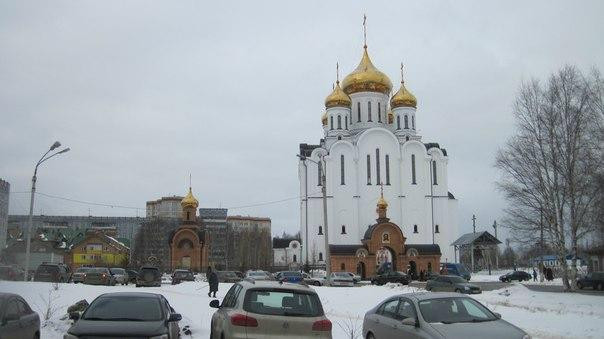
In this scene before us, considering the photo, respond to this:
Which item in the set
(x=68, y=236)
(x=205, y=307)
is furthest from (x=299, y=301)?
(x=68, y=236)

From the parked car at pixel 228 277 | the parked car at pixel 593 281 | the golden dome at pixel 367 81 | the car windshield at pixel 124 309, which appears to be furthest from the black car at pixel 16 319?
the golden dome at pixel 367 81

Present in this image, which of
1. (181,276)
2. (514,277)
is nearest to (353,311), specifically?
(181,276)

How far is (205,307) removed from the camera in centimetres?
2008

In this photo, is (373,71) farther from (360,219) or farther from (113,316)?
(113,316)

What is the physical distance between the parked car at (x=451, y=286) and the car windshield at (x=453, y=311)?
22307 mm

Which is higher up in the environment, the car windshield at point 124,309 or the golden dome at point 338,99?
the golden dome at point 338,99

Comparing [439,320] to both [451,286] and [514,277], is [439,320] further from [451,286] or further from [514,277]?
[514,277]

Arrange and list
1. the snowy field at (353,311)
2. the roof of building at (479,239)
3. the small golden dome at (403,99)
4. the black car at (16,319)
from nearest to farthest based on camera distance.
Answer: the black car at (16,319) → the snowy field at (353,311) → the roof of building at (479,239) → the small golden dome at (403,99)

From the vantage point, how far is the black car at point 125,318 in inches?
356

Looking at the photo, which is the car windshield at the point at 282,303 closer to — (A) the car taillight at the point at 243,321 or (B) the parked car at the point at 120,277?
(A) the car taillight at the point at 243,321

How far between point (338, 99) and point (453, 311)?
2498 inches

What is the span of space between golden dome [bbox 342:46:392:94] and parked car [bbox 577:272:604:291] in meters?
39.3

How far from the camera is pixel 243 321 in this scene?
9.23m

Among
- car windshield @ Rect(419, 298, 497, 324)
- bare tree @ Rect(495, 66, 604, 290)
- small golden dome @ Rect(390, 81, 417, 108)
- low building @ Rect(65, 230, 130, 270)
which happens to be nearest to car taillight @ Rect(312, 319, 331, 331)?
car windshield @ Rect(419, 298, 497, 324)
